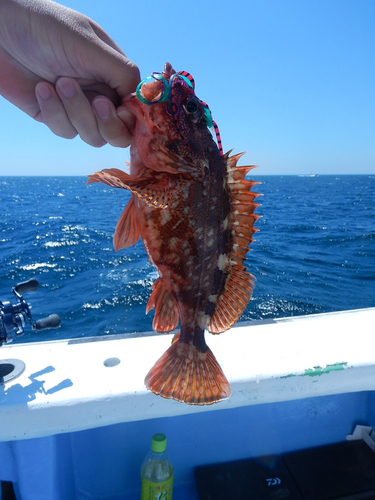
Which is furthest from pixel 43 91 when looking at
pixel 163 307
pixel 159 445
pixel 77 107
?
pixel 159 445

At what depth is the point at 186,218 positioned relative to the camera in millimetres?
1893

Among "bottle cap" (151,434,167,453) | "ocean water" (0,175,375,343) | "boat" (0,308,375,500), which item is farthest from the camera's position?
"ocean water" (0,175,375,343)

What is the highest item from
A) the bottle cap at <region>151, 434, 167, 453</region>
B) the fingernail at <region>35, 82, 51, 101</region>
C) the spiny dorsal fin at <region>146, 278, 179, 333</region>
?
the fingernail at <region>35, 82, 51, 101</region>

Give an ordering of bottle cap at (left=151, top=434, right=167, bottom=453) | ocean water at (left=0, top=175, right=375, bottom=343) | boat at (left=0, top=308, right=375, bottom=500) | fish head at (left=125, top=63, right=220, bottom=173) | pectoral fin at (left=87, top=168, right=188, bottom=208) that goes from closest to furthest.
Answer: pectoral fin at (left=87, top=168, right=188, bottom=208) < fish head at (left=125, top=63, right=220, bottom=173) < boat at (left=0, top=308, right=375, bottom=500) < bottle cap at (left=151, top=434, right=167, bottom=453) < ocean water at (left=0, top=175, right=375, bottom=343)

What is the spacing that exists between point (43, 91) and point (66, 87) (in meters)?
0.16

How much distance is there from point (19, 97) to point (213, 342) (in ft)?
7.65

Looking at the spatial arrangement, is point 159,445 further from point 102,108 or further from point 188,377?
point 102,108

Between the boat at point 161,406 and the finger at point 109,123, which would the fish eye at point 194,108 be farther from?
the boat at point 161,406

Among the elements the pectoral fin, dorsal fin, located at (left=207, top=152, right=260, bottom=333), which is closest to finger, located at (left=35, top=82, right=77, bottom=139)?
the pectoral fin

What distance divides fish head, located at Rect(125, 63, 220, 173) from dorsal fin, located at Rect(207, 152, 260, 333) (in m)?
0.18

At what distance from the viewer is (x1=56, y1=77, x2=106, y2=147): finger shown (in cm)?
199

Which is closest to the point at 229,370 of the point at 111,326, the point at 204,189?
the point at 204,189

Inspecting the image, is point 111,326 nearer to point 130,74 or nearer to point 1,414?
point 1,414

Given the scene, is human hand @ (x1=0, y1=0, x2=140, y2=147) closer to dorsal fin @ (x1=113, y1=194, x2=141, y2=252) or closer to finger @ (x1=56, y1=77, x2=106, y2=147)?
finger @ (x1=56, y1=77, x2=106, y2=147)
